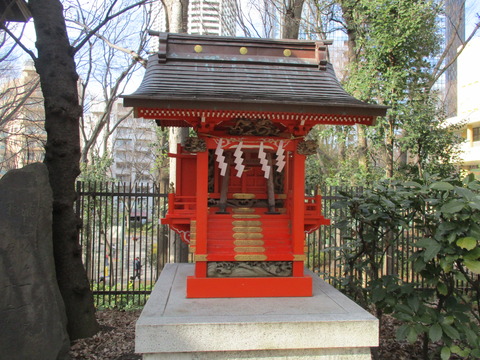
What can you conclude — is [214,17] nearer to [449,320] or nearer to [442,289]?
[442,289]

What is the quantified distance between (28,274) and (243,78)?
14.6ft

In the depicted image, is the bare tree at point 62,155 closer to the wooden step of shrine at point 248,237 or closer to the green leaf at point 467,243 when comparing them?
the wooden step of shrine at point 248,237

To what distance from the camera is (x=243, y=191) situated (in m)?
6.65

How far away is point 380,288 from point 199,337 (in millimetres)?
2843

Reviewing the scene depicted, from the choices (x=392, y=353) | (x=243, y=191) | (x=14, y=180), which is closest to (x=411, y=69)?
(x=243, y=191)

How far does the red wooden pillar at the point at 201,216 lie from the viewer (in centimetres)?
555

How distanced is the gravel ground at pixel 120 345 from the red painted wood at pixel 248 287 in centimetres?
154

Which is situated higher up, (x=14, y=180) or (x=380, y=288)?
(x=14, y=180)

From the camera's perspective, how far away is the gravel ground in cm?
560

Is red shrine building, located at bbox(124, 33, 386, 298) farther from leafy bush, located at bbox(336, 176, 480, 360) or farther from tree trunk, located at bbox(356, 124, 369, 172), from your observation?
tree trunk, located at bbox(356, 124, 369, 172)

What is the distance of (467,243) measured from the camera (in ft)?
14.1

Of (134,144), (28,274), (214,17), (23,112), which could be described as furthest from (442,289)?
(134,144)

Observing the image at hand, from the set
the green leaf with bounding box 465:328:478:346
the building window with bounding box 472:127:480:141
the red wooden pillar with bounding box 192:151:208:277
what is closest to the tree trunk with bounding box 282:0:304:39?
the red wooden pillar with bounding box 192:151:208:277

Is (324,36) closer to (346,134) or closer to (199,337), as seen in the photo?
(346,134)
